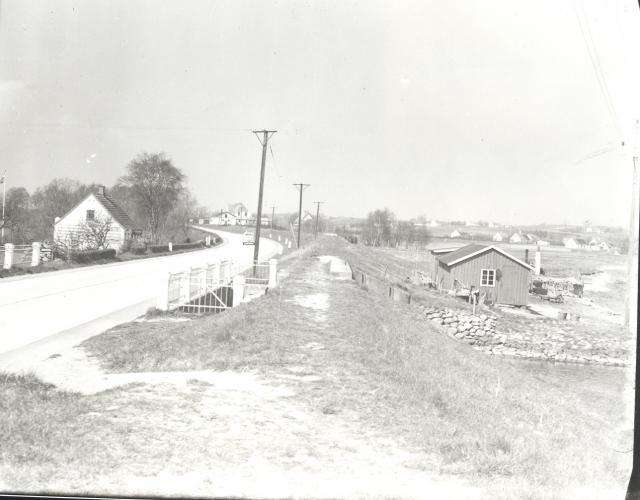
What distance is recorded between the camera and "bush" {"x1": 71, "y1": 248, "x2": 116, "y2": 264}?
23573 mm

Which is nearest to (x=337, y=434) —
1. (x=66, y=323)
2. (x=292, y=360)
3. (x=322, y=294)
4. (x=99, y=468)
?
(x=99, y=468)

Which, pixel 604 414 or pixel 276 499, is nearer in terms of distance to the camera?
pixel 276 499

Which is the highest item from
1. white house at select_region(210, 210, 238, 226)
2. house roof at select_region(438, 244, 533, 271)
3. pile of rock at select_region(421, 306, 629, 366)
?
white house at select_region(210, 210, 238, 226)

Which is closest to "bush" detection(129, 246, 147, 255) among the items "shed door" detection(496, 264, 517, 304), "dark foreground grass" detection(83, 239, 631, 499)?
"dark foreground grass" detection(83, 239, 631, 499)

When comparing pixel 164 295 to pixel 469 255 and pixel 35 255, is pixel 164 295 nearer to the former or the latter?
pixel 35 255

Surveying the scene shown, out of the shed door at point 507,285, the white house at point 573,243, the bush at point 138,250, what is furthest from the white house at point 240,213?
the shed door at point 507,285

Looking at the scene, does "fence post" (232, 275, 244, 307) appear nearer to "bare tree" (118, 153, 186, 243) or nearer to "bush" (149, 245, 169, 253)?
"bush" (149, 245, 169, 253)

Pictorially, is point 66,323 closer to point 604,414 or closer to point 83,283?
point 83,283

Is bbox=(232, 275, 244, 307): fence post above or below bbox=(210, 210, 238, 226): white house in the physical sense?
below

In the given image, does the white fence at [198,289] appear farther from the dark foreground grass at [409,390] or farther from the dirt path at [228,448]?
the dirt path at [228,448]

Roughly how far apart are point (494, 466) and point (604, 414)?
10.4 meters

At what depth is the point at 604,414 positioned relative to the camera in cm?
1288

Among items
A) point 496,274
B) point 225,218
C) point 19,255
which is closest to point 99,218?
point 19,255

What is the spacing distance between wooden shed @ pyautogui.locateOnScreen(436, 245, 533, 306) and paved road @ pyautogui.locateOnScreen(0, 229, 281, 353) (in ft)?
59.5
